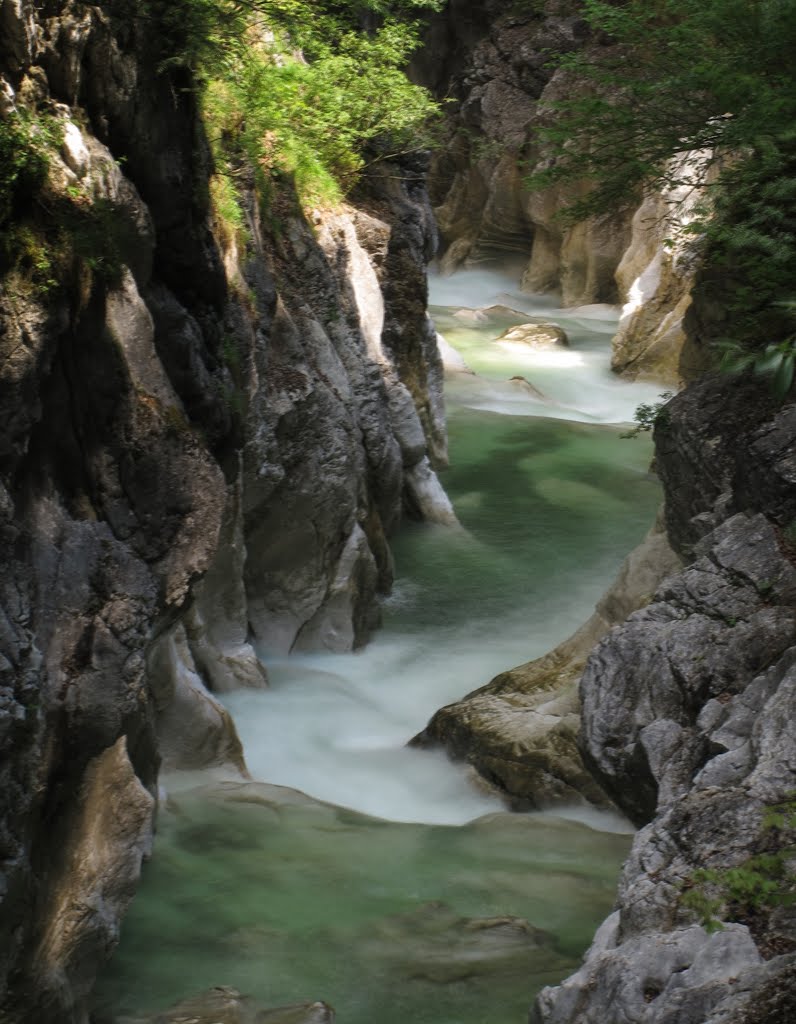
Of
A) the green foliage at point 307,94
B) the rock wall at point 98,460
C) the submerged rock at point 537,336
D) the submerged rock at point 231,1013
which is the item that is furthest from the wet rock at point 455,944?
the submerged rock at point 537,336

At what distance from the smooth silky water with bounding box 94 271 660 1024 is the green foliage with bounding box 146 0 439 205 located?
14.9ft

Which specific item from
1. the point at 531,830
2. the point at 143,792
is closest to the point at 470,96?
the point at 531,830

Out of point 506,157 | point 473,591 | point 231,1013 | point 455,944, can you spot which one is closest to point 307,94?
point 473,591

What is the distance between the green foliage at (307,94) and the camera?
8.30 m

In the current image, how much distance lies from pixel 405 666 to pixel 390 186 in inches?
242

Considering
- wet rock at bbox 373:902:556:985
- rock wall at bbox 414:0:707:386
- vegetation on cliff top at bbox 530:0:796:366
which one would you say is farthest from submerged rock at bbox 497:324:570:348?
wet rock at bbox 373:902:556:985

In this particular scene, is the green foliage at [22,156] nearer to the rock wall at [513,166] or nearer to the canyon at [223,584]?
the canyon at [223,584]

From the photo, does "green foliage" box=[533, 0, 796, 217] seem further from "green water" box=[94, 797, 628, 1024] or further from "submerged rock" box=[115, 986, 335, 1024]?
"submerged rock" box=[115, 986, 335, 1024]

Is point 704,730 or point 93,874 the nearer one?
point 93,874

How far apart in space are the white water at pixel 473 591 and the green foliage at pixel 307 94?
451 cm

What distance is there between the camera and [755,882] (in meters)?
4.38

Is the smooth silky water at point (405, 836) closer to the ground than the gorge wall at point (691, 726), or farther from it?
closer to the ground

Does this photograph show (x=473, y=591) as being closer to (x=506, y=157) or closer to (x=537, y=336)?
(x=537, y=336)

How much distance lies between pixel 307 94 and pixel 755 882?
10.4 meters
